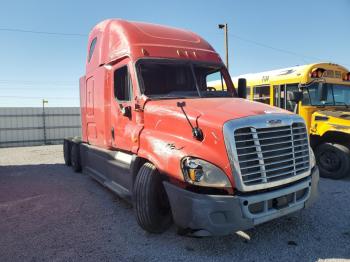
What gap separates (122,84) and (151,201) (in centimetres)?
221

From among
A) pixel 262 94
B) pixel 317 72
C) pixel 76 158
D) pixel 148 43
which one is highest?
pixel 148 43

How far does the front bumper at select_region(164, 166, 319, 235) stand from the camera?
10.8 ft

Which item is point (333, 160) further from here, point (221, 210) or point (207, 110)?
point (221, 210)

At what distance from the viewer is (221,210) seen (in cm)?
330

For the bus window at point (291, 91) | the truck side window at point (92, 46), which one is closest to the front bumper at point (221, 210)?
the truck side window at point (92, 46)

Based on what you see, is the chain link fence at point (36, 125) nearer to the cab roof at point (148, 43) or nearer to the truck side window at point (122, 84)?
the cab roof at point (148, 43)

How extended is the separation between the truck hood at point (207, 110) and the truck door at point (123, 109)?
1.52 ft

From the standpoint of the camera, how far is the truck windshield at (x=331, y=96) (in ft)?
26.5

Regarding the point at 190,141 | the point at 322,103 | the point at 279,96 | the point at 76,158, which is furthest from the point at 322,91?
the point at 76,158

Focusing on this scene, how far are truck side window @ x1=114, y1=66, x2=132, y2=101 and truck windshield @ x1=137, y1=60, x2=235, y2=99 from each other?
0.31 m

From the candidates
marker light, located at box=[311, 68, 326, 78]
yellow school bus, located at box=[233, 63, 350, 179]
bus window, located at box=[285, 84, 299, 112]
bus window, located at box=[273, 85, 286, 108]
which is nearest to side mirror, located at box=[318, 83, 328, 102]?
yellow school bus, located at box=[233, 63, 350, 179]

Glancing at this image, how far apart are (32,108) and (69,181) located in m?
14.8

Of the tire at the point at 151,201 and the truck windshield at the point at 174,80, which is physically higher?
the truck windshield at the point at 174,80

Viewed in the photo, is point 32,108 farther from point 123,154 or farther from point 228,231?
point 228,231
